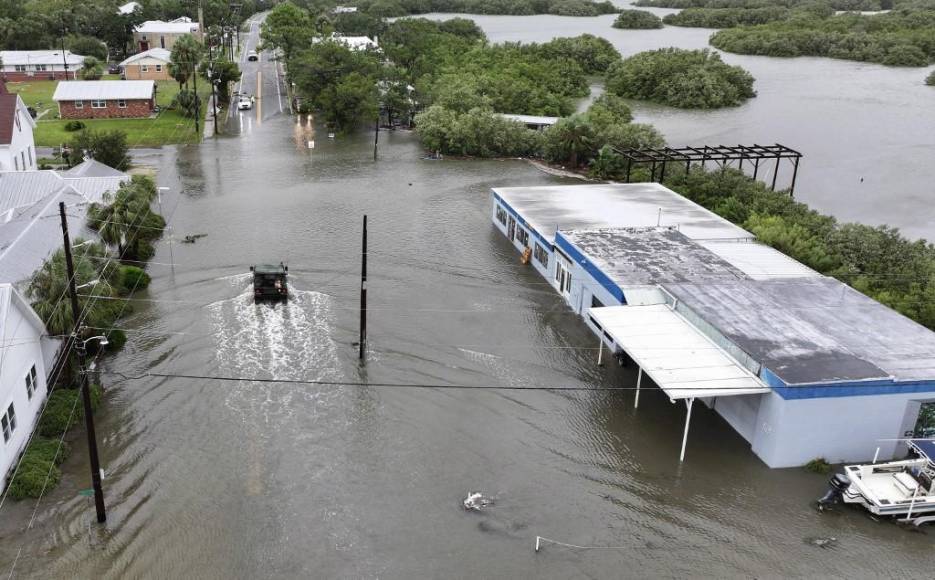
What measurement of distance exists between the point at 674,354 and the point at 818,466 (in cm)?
508

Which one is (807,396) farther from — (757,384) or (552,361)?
(552,361)

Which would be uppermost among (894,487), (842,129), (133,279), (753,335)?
(842,129)

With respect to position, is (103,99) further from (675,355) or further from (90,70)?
(675,355)

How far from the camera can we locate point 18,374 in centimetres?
2119

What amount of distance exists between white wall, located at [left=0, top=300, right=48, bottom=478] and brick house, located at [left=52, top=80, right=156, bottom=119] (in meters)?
48.9

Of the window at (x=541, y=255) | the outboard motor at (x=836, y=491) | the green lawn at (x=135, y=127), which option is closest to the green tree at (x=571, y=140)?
the window at (x=541, y=255)

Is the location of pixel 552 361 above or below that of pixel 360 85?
below

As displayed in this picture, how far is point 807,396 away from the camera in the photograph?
21656mm

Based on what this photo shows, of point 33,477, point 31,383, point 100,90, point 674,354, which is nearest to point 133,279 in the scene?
point 31,383

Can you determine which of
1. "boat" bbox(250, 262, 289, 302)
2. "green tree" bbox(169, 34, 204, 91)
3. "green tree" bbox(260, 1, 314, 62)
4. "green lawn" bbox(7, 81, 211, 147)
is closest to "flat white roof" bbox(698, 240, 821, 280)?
"boat" bbox(250, 262, 289, 302)

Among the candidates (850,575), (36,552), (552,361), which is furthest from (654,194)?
(36,552)

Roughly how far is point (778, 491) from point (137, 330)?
2321 cm

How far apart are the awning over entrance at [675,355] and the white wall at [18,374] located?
17419mm

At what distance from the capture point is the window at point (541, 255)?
35.8m
